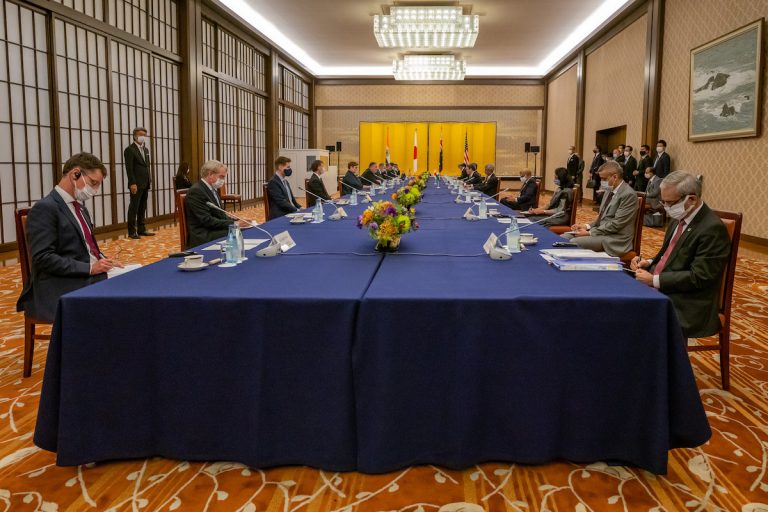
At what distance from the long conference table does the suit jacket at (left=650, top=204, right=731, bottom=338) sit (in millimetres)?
743

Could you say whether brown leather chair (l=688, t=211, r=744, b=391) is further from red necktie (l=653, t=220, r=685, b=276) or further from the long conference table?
the long conference table

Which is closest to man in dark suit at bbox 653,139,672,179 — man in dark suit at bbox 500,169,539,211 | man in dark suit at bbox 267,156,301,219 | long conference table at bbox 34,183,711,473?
man in dark suit at bbox 500,169,539,211

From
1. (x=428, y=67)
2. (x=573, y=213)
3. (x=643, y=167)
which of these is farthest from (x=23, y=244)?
(x=428, y=67)

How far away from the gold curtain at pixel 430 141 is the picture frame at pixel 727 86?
1115 cm

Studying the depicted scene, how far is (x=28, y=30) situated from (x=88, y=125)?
1429mm

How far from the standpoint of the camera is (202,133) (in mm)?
10367

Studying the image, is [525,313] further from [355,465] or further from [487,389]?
[355,465]

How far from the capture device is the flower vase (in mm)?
2920

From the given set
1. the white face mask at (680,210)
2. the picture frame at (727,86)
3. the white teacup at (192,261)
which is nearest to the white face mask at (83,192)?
the white teacup at (192,261)

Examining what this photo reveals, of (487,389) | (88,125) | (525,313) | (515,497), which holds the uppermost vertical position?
(88,125)

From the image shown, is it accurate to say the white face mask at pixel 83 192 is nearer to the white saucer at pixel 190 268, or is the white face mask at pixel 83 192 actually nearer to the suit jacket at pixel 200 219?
the white saucer at pixel 190 268

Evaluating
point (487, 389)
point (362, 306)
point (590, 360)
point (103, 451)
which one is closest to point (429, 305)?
point (362, 306)

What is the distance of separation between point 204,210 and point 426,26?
6936 millimetres

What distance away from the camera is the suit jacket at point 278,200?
6062 mm
